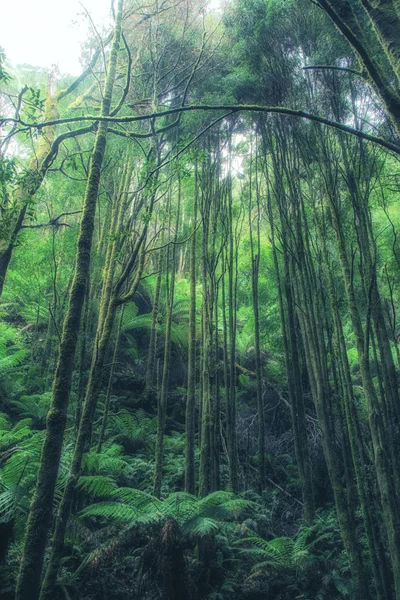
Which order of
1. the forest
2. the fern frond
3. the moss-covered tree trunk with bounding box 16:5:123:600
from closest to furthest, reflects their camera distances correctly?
the moss-covered tree trunk with bounding box 16:5:123:600, the forest, the fern frond

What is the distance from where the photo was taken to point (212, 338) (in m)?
5.39

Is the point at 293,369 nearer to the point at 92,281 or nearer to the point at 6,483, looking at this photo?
the point at 6,483

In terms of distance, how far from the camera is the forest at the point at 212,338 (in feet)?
8.55

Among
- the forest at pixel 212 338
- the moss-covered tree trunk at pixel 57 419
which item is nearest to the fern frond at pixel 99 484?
the forest at pixel 212 338

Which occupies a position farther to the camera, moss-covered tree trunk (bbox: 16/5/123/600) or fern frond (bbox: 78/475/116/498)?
fern frond (bbox: 78/475/116/498)

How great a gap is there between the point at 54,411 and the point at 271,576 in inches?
108

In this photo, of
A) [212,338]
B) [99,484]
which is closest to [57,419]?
[99,484]

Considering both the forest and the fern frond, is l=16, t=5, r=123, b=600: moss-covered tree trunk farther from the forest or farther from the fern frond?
the fern frond

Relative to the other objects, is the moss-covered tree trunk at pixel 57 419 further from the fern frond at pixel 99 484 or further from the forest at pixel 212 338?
the fern frond at pixel 99 484

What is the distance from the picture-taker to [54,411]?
7.73ft

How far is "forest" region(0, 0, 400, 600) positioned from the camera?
8.55 ft

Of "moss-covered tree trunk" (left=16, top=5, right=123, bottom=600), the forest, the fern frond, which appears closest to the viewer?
"moss-covered tree trunk" (left=16, top=5, right=123, bottom=600)

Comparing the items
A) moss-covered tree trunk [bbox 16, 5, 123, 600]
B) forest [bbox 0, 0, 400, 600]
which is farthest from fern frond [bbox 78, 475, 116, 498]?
moss-covered tree trunk [bbox 16, 5, 123, 600]

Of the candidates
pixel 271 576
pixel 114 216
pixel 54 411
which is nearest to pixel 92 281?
pixel 114 216
